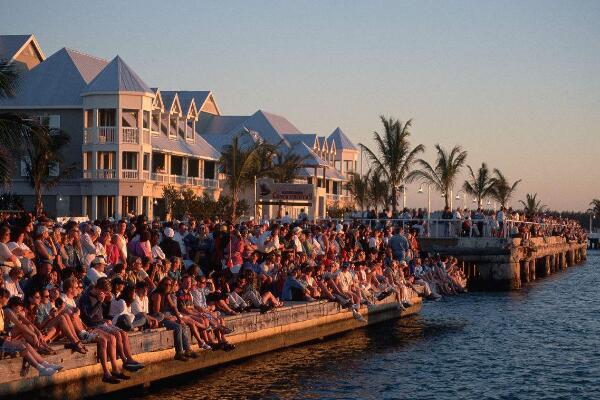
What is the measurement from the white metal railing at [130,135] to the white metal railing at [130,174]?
1.64 meters

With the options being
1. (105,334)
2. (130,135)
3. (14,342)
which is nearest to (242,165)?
(130,135)

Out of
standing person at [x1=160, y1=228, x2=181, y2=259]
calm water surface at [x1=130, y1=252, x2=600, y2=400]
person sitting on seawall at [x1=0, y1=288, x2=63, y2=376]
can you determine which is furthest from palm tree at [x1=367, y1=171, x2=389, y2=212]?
person sitting on seawall at [x1=0, y1=288, x2=63, y2=376]

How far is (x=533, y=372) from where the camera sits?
24250 mm

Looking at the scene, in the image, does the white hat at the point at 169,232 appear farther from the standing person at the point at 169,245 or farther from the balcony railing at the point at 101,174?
the balcony railing at the point at 101,174

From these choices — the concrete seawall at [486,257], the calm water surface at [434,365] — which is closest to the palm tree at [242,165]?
the concrete seawall at [486,257]

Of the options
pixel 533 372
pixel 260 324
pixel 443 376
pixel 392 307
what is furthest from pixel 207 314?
pixel 392 307

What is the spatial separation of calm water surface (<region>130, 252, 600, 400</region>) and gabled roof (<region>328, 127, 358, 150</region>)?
70.1 metres

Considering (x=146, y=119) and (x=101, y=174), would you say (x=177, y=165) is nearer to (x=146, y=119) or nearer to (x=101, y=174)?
(x=146, y=119)

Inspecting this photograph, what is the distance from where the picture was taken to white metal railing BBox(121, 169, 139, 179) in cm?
5810

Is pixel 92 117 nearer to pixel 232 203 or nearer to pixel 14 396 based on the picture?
pixel 232 203

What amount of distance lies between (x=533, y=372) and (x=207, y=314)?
8.26 meters

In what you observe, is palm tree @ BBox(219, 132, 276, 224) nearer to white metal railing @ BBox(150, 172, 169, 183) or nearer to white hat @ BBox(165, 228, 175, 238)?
white metal railing @ BBox(150, 172, 169, 183)

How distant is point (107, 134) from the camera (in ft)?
190

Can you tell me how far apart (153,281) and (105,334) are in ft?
11.7
